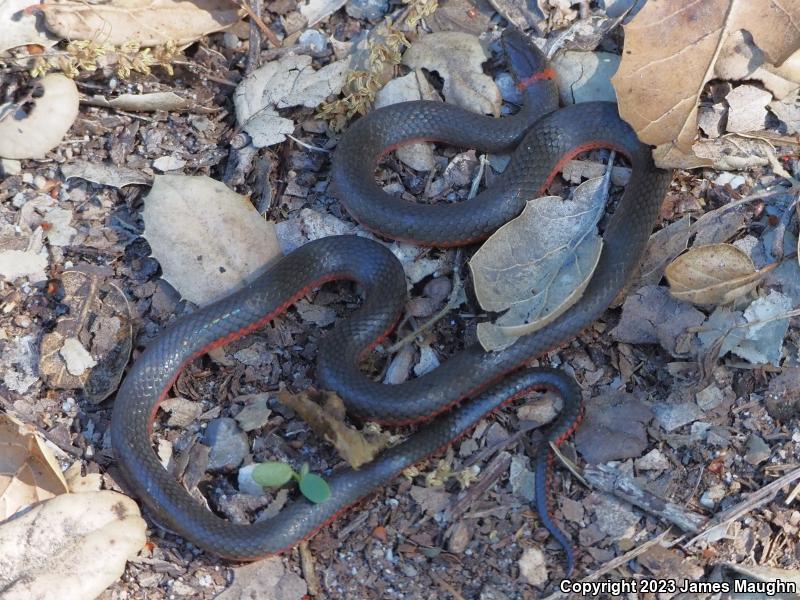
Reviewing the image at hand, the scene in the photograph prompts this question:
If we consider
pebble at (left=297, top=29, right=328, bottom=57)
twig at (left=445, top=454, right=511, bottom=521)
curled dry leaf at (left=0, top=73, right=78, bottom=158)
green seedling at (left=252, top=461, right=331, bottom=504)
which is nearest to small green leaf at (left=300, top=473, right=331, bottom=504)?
green seedling at (left=252, top=461, right=331, bottom=504)

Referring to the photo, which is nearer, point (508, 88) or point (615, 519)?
point (615, 519)

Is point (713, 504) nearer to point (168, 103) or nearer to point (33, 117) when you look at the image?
point (168, 103)

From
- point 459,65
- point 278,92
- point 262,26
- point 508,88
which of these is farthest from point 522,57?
point 262,26

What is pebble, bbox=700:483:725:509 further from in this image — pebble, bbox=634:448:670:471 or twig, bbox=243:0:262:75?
twig, bbox=243:0:262:75

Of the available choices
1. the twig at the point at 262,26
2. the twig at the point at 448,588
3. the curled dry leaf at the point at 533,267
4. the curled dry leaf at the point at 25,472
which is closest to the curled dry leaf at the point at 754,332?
the curled dry leaf at the point at 533,267

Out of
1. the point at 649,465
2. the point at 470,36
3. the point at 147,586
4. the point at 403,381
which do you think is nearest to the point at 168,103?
the point at 470,36

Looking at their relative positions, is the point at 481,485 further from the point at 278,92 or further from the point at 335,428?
the point at 278,92
